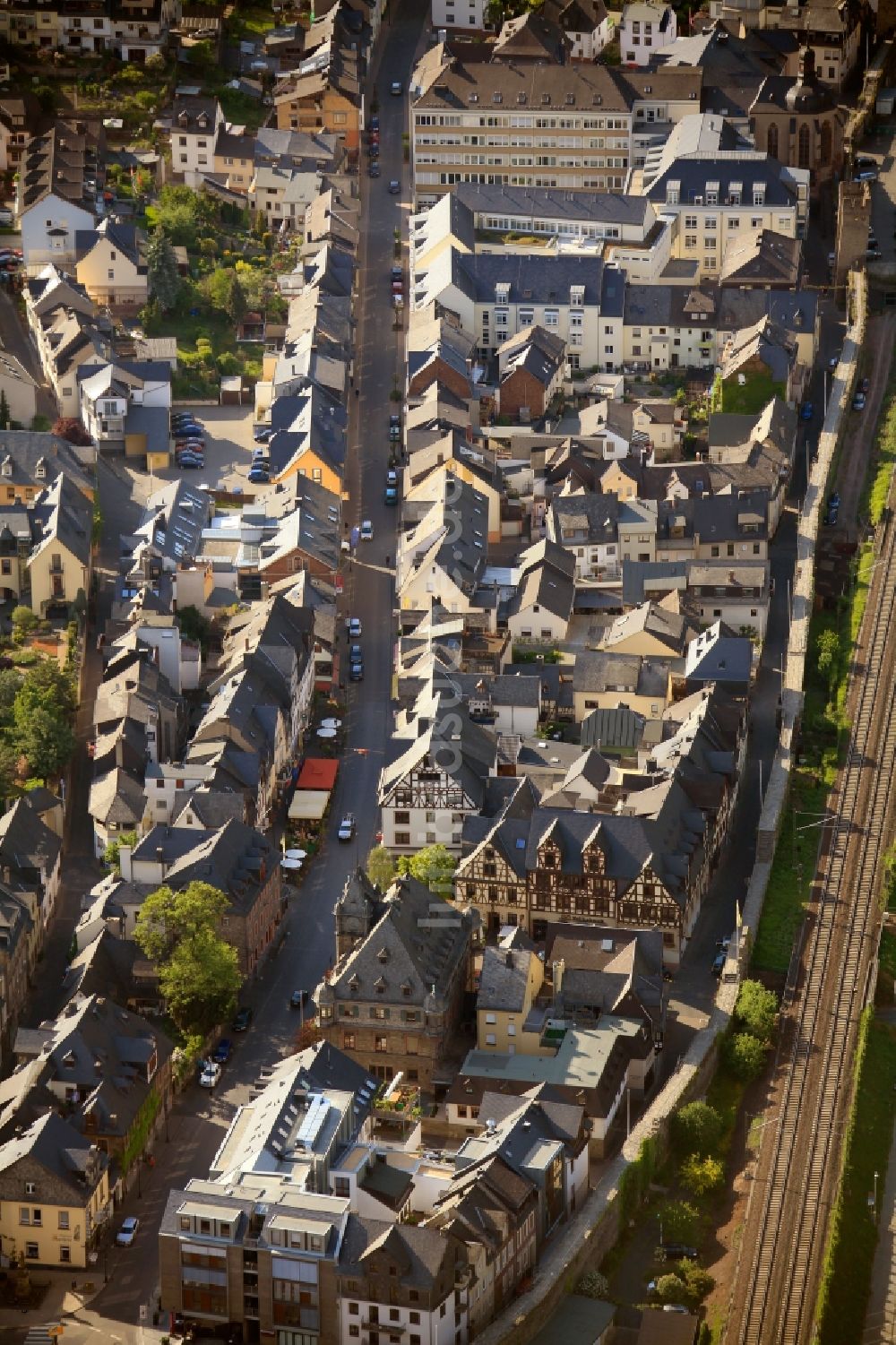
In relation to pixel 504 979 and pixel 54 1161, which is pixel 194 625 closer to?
pixel 504 979

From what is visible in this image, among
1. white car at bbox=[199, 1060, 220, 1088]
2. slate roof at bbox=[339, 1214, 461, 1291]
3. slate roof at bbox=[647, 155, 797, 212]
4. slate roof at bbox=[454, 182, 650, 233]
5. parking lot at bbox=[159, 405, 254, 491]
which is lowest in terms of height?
white car at bbox=[199, 1060, 220, 1088]

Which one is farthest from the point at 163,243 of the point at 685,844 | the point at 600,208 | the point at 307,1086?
the point at 307,1086

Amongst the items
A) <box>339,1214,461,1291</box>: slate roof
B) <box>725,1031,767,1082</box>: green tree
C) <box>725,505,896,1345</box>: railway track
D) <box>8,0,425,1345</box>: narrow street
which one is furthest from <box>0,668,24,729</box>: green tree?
<box>339,1214,461,1291</box>: slate roof

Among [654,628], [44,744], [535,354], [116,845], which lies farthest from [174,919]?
[535,354]

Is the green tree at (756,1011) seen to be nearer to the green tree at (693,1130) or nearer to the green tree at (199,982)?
the green tree at (693,1130)

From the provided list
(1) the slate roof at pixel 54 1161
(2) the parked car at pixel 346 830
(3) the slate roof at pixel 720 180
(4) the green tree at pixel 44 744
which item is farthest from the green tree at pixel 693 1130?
(3) the slate roof at pixel 720 180

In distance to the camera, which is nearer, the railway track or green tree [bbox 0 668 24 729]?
the railway track

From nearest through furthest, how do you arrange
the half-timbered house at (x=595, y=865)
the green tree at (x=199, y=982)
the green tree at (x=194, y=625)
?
the green tree at (x=199, y=982) < the half-timbered house at (x=595, y=865) < the green tree at (x=194, y=625)

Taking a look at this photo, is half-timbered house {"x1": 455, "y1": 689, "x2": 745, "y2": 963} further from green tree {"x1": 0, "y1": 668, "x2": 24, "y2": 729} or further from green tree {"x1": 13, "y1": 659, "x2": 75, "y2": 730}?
green tree {"x1": 0, "y1": 668, "x2": 24, "y2": 729}
